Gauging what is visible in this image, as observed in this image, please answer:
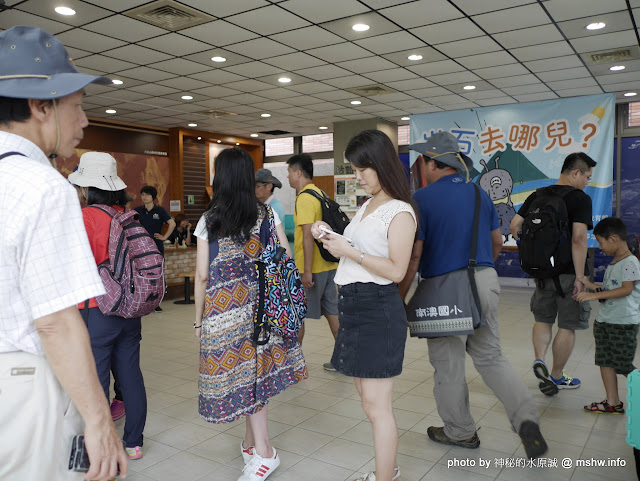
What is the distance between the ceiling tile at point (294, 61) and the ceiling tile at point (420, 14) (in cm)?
132

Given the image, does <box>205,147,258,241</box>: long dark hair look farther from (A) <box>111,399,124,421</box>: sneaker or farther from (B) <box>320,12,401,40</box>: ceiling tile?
(B) <box>320,12,401,40</box>: ceiling tile

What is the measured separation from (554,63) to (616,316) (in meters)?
4.14

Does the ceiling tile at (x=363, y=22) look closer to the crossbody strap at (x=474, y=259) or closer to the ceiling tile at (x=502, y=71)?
the ceiling tile at (x=502, y=71)

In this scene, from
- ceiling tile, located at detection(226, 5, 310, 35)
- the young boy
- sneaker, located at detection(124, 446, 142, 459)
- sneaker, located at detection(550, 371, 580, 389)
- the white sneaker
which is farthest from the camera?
ceiling tile, located at detection(226, 5, 310, 35)

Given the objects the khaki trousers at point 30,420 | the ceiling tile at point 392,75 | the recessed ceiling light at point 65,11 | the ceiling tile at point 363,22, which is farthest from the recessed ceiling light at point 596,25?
the khaki trousers at point 30,420

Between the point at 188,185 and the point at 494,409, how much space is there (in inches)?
349

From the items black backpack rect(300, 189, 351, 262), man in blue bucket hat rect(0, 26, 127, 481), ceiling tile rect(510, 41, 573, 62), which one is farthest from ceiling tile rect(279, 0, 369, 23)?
man in blue bucket hat rect(0, 26, 127, 481)

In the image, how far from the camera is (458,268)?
2.44 m

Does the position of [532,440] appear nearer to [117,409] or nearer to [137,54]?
[117,409]

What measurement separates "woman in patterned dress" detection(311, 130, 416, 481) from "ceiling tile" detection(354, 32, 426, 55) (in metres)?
3.49

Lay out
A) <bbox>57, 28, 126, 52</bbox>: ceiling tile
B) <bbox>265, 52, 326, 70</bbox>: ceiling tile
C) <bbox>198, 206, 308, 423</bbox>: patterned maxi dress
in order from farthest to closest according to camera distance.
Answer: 1. <bbox>265, 52, 326, 70</bbox>: ceiling tile
2. <bbox>57, 28, 126, 52</bbox>: ceiling tile
3. <bbox>198, 206, 308, 423</bbox>: patterned maxi dress

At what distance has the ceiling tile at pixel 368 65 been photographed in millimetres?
5906

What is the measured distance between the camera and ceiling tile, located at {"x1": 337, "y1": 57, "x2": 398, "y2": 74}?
19.4 feet

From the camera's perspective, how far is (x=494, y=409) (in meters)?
3.22
